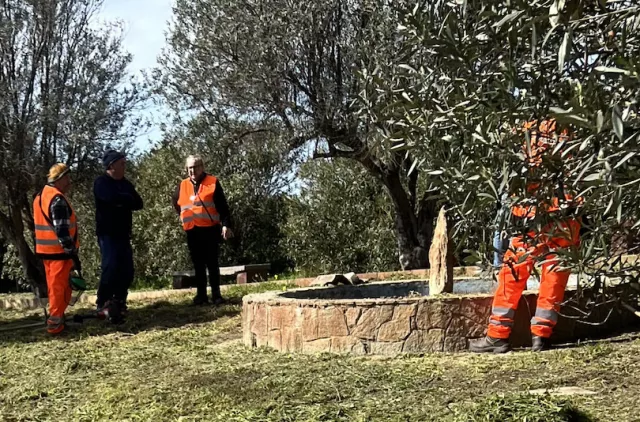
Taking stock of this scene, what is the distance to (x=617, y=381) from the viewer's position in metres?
4.57

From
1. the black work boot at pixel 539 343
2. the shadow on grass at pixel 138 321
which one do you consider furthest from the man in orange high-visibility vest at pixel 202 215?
the black work boot at pixel 539 343

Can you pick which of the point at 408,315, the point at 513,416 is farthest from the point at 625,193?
the point at 408,315

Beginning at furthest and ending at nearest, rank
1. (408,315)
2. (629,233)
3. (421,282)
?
(421,282)
(408,315)
(629,233)

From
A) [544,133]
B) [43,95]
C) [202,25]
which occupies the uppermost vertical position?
[202,25]

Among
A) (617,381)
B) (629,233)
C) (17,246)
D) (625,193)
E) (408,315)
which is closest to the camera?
(625,193)

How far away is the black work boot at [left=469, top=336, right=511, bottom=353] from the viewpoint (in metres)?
5.75

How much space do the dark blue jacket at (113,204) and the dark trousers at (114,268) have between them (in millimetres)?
92

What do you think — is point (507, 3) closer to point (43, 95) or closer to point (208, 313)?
→ point (208, 313)

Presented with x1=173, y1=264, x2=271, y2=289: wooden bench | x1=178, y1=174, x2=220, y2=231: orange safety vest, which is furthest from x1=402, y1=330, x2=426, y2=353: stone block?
x1=173, y1=264, x2=271, y2=289: wooden bench

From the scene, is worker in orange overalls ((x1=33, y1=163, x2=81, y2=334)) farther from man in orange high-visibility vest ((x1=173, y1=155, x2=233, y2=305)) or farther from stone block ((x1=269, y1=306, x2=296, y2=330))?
stone block ((x1=269, y1=306, x2=296, y2=330))

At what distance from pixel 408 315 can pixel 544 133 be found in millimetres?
3266

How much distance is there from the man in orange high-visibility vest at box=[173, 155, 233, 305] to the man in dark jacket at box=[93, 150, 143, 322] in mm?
762

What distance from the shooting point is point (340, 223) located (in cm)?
2008

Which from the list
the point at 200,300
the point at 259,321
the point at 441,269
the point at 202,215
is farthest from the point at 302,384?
the point at 200,300
